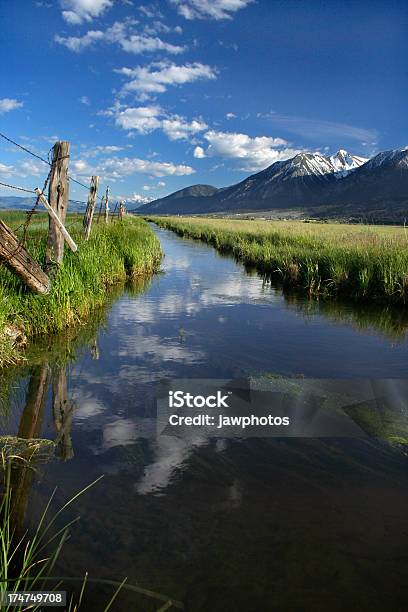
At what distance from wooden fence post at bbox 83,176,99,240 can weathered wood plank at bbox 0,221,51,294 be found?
611cm

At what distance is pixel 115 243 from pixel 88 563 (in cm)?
1394

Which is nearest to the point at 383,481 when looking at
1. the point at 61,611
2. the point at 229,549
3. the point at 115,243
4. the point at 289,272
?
the point at 229,549

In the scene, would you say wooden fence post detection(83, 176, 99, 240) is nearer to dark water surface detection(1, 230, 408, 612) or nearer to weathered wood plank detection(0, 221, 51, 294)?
weathered wood plank detection(0, 221, 51, 294)

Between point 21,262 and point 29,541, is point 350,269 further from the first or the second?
point 29,541

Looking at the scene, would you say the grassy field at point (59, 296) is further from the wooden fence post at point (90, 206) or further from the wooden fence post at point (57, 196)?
the wooden fence post at point (90, 206)

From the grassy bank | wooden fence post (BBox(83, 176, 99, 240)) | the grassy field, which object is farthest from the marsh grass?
the grassy bank

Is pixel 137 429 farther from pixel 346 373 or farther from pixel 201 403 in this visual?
pixel 346 373

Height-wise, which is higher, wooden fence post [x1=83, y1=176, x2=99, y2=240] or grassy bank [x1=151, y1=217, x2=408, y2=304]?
wooden fence post [x1=83, y1=176, x2=99, y2=240]

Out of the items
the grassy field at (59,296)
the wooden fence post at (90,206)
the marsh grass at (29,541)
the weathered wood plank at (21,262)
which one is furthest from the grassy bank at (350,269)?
the marsh grass at (29,541)

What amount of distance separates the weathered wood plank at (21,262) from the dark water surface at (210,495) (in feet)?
3.83

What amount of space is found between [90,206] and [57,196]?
6.25 metres

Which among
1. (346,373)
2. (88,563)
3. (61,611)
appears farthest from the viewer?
(346,373)

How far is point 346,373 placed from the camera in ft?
22.0

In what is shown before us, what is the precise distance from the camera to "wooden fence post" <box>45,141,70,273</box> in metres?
8.47
